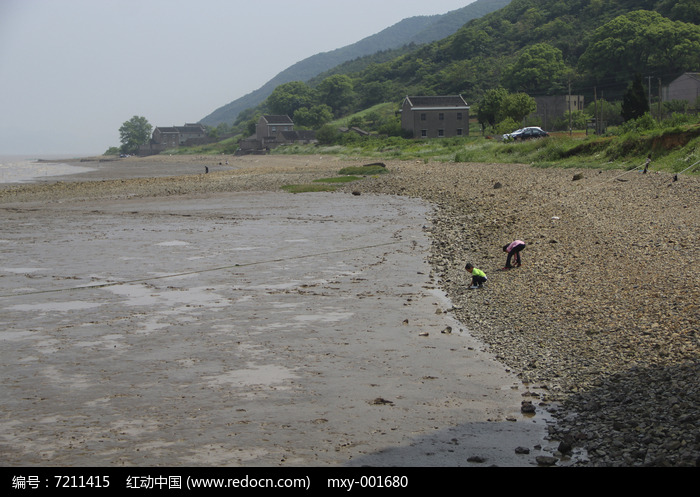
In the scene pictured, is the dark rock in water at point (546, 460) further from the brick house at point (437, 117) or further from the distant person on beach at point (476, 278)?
the brick house at point (437, 117)

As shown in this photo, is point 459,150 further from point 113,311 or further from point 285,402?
point 285,402

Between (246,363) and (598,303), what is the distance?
23.2 feet

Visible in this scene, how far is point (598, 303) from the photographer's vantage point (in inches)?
550

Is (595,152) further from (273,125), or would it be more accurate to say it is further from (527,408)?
(273,125)

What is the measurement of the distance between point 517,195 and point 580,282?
1948cm

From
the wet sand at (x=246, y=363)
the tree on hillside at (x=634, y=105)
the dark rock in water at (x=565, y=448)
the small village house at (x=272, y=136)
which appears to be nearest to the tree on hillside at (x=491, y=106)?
the tree on hillside at (x=634, y=105)

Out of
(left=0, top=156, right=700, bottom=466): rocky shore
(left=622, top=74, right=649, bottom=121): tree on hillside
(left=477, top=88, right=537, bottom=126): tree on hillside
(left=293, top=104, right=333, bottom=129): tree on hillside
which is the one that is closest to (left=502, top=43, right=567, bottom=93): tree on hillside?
(left=477, top=88, right=537, bottom=126): tree on hillside

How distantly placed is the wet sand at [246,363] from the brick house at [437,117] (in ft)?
312

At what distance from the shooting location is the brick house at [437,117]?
4611 inches

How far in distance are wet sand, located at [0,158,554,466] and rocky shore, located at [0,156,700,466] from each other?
63 cm

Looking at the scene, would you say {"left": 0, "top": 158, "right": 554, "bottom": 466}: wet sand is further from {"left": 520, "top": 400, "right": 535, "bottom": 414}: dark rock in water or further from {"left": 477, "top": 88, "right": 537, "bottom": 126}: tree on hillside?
{"left": 477, "top": 88, "right": 537, "bottom": 126}: tree on hillside

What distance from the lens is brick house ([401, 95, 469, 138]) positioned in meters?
117

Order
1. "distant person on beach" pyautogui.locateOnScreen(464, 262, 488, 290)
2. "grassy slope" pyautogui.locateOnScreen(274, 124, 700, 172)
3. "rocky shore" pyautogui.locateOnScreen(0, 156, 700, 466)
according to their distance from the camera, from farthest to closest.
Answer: "grassy slope" pyautogui.locateOnScreen(274, 124, 700, 172), "distant person on beach" pyautogui.locateOnScreen(464, 262, 488, 290), "rocky shore" pyautogui.locateOnScreen(0, 156, 700, 466)
